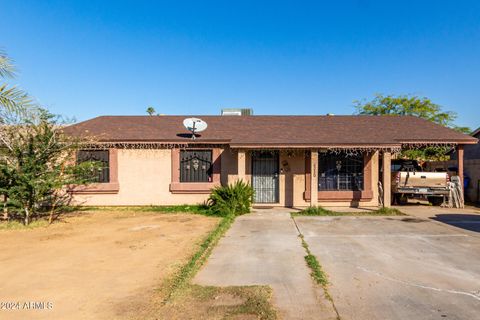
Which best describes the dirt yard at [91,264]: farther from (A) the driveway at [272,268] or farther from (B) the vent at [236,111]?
(B) the vent at [236,111]

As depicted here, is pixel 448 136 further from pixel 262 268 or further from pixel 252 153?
pixel 262 268

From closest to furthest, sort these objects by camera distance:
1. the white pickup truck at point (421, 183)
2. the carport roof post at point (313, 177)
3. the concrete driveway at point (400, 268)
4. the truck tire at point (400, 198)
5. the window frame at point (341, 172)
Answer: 1. the concrete driveway at point (400, 268)
2. the carport roof post at point (313, 177)
3. the white pickup truck at point (421, 183)
4. the window frame at point (341, 172)
5. the truck tire at point (400, 198)

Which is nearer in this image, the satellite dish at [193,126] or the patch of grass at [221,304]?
the patch of grass at [221,304]

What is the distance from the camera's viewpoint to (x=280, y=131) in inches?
→ 510

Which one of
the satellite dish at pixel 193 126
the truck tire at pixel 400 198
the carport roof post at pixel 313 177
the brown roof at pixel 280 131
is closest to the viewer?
the carport roof post at pixel 313 177

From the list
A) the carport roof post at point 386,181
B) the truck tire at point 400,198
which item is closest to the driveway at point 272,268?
the carport roof post at point 386,181

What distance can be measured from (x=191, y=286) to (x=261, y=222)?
524 cm

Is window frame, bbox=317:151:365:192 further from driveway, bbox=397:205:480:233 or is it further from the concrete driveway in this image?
the concrete driveway

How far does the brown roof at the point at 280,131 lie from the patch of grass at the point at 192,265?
473 cm

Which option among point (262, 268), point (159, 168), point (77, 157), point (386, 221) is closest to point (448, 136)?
point (386, 221)

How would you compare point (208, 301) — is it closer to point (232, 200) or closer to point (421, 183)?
point (232, 200)

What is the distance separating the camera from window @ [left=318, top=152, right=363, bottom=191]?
12.4m

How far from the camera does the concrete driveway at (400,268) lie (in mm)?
3542

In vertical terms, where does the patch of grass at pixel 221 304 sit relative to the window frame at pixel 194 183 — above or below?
below
